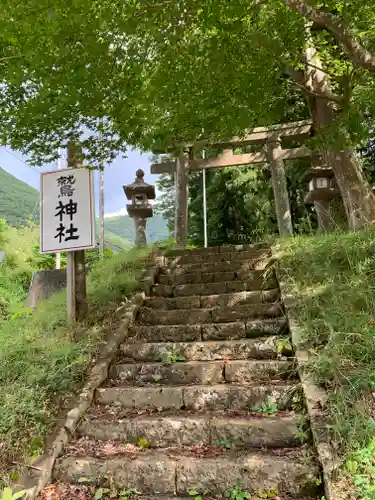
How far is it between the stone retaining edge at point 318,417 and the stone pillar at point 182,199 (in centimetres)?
594

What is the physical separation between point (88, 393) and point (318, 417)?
1.93m

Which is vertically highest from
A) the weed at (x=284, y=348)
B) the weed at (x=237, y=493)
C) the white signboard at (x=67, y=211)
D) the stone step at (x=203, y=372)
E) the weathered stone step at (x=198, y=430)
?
the white signboard at (x=67, y=211)

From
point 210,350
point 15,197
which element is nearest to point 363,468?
point 210,350

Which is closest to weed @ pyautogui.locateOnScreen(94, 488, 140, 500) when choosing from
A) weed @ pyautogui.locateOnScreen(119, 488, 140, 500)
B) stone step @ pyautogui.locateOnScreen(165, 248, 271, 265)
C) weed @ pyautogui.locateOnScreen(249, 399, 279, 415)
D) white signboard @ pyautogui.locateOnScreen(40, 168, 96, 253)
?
weed @ pyautogui.locateOnScreen(119, 488, 140, 500)

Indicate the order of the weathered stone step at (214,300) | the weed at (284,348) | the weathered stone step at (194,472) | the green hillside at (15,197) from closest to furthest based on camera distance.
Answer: the weathered stone step at (194,472) < the weed at (284,348) < the weathered stone step at (214,300) < the green hillside at (15,197)

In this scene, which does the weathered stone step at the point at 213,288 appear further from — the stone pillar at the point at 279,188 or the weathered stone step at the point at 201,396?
the stone pillar at the point at 279,188

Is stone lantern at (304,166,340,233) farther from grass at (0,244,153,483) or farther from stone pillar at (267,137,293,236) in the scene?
grass at (0,244,153,483)

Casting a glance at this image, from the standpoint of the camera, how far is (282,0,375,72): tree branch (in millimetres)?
4020

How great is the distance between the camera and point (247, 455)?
280 cm

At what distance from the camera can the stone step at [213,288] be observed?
5438 millimetres

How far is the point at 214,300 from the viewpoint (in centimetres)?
522

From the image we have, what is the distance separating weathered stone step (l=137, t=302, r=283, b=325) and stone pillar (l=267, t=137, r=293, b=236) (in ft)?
16.8

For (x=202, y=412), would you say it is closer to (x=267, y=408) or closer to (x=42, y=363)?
(x=267, y=408)

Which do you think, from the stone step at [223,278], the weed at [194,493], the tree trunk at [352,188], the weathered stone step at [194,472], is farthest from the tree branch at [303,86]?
the weed at [194,493]
